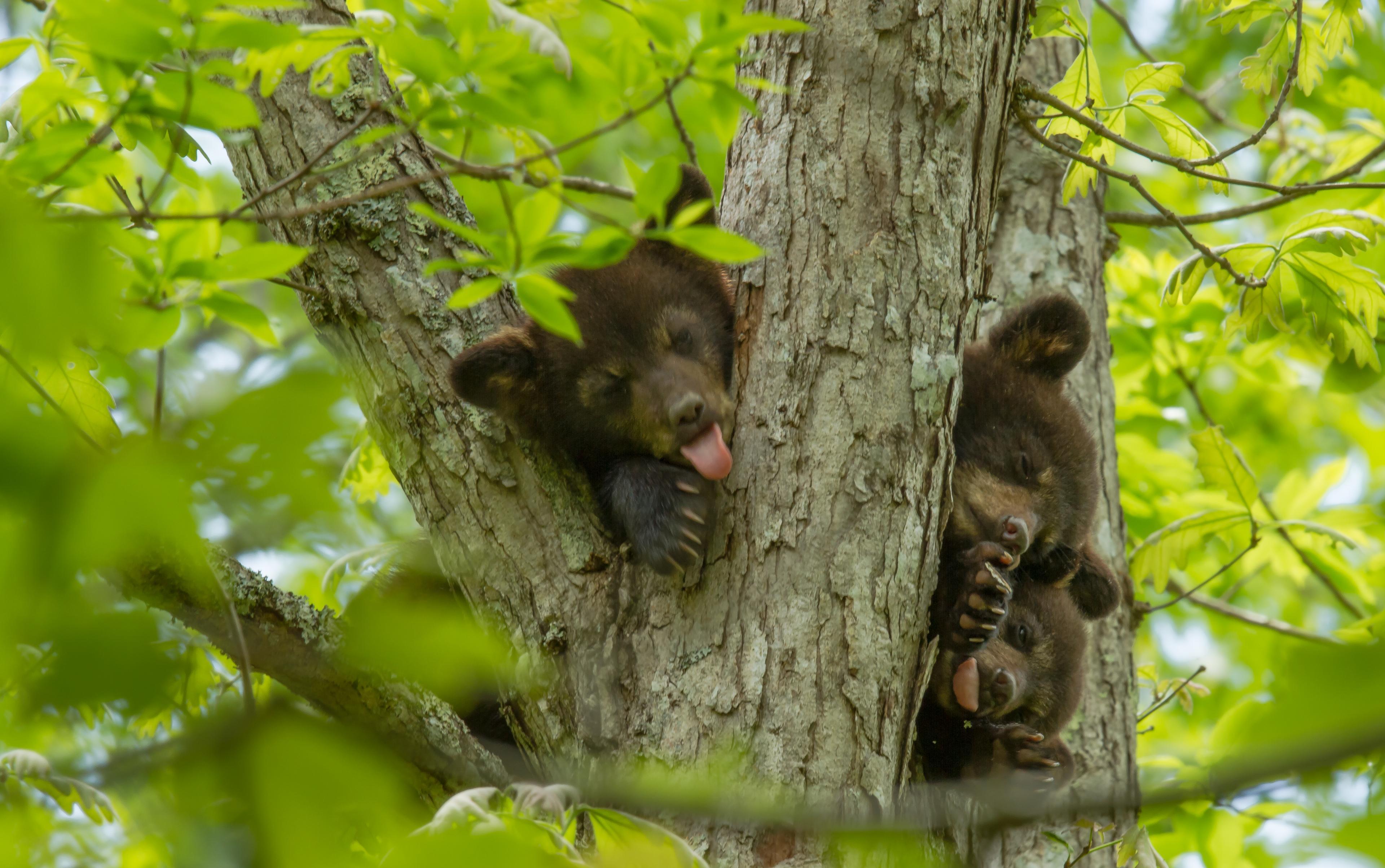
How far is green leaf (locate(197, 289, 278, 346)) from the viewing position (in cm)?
197

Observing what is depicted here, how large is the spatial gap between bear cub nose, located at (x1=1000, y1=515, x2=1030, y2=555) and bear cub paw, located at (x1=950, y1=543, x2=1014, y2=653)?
0.17 m

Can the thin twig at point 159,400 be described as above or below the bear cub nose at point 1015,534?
below

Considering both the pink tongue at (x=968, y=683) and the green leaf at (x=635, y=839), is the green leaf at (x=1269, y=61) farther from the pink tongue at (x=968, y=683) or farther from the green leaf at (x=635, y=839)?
the green leaf at (x=635, y=839)

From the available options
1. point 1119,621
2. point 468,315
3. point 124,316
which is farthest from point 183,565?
point 1119,621

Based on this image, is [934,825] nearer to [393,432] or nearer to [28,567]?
[28,567]

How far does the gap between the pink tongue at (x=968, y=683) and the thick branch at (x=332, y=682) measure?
60.0 inches

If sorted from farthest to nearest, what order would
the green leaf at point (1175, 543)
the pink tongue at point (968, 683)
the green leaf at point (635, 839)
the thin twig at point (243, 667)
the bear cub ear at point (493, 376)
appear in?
the green leaf at point (1175, 543), the pink tongue at point (968, 683), the bear cub ear at point (493, 376), the green leaf at point (635, 839), the thin twig at point (243, 667)

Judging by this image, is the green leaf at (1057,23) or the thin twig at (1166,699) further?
the thin twig at (1166,699)

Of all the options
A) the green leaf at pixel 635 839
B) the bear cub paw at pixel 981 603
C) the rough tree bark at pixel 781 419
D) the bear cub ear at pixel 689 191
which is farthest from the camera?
the bear cub ear at pixel 689 191

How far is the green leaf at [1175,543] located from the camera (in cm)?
460

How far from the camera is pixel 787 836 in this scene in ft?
8.12

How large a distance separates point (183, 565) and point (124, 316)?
1.29 ft

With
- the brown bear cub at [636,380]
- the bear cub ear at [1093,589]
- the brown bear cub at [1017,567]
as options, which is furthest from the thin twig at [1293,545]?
the brown bear cub at [636,380]

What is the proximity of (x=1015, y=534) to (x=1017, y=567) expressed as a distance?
0.24 metres
